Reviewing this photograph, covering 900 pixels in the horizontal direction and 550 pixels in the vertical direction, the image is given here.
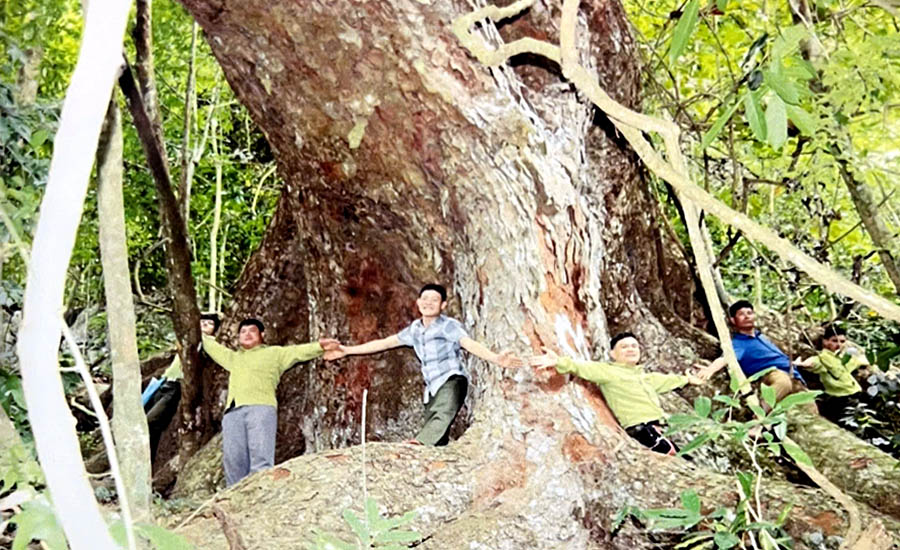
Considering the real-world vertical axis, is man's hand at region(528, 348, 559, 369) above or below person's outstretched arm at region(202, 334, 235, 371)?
below

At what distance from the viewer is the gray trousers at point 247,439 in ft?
18.7

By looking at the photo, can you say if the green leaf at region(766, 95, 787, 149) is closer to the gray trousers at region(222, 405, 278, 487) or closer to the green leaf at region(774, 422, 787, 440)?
the green leaf at region(774, 422, 787, 440)

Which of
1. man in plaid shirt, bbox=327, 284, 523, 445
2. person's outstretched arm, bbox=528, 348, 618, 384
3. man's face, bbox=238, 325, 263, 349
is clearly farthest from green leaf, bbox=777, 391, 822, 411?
man's face, bbox=238, 325, 263, 349

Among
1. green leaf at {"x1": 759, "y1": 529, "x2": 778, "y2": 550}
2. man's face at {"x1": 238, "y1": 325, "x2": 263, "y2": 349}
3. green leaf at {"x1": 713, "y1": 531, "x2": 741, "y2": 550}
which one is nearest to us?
green leaf at {"x1": 759, "y1": 529, "x2": 778, "y2": 550}

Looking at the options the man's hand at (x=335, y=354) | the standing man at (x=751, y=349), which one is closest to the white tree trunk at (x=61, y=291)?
the man's hand at (x=335, y=354)

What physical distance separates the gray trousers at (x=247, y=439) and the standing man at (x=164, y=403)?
1708 millimetres

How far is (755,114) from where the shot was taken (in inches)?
82.4

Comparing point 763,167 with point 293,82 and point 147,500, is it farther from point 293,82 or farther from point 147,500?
point 147,500

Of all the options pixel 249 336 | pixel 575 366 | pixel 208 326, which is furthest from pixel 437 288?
pixel 208 326

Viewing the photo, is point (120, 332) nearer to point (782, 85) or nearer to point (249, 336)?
point (782, 85)

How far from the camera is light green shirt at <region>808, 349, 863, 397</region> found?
6.84 m

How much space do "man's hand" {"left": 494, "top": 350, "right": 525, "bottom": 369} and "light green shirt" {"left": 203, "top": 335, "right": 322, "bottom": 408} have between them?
167 centimetres

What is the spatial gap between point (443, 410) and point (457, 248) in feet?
2.90

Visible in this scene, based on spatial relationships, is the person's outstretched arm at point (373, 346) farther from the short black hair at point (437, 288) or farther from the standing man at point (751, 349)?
the standing man at point (751, 349)
